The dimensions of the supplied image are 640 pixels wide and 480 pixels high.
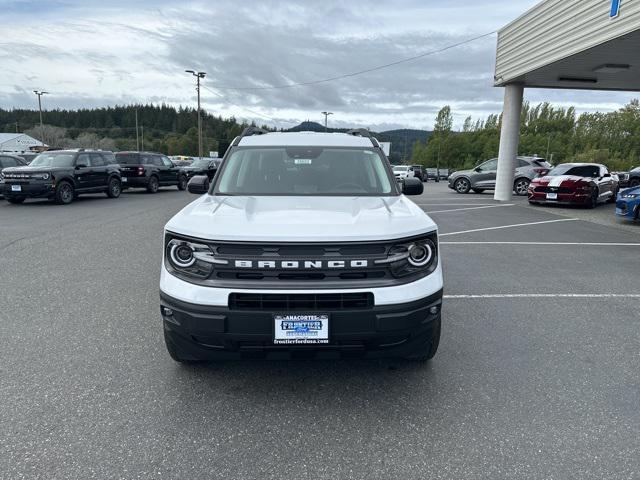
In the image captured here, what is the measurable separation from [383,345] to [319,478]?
871 millimetres

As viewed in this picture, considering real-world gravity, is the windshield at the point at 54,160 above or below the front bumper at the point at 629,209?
above

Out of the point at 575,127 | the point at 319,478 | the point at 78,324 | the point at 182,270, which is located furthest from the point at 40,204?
the point at 575,127

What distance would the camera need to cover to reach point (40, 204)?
1550cm

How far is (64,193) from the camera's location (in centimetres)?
1541

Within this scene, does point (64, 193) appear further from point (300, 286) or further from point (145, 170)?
point (300, 286)

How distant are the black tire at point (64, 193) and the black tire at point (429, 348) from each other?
14991 millimetres

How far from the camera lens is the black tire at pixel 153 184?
2135 cm

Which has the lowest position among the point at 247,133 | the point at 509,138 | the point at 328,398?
the point at 328,398

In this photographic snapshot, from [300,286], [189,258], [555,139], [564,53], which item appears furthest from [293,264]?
[555,139]

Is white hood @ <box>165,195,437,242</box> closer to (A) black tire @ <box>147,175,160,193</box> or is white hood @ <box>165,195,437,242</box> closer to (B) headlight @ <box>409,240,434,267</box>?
(B) headlight @ <box>409,240,434,267</box>

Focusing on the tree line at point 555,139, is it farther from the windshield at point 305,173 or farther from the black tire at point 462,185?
the windshield at point 305,173

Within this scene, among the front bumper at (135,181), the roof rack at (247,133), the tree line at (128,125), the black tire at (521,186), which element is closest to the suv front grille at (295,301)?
the roof rack at (247,133)

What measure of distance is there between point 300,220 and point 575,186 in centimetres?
1538

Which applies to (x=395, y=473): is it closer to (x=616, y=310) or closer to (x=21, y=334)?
(x=21, y=334)
